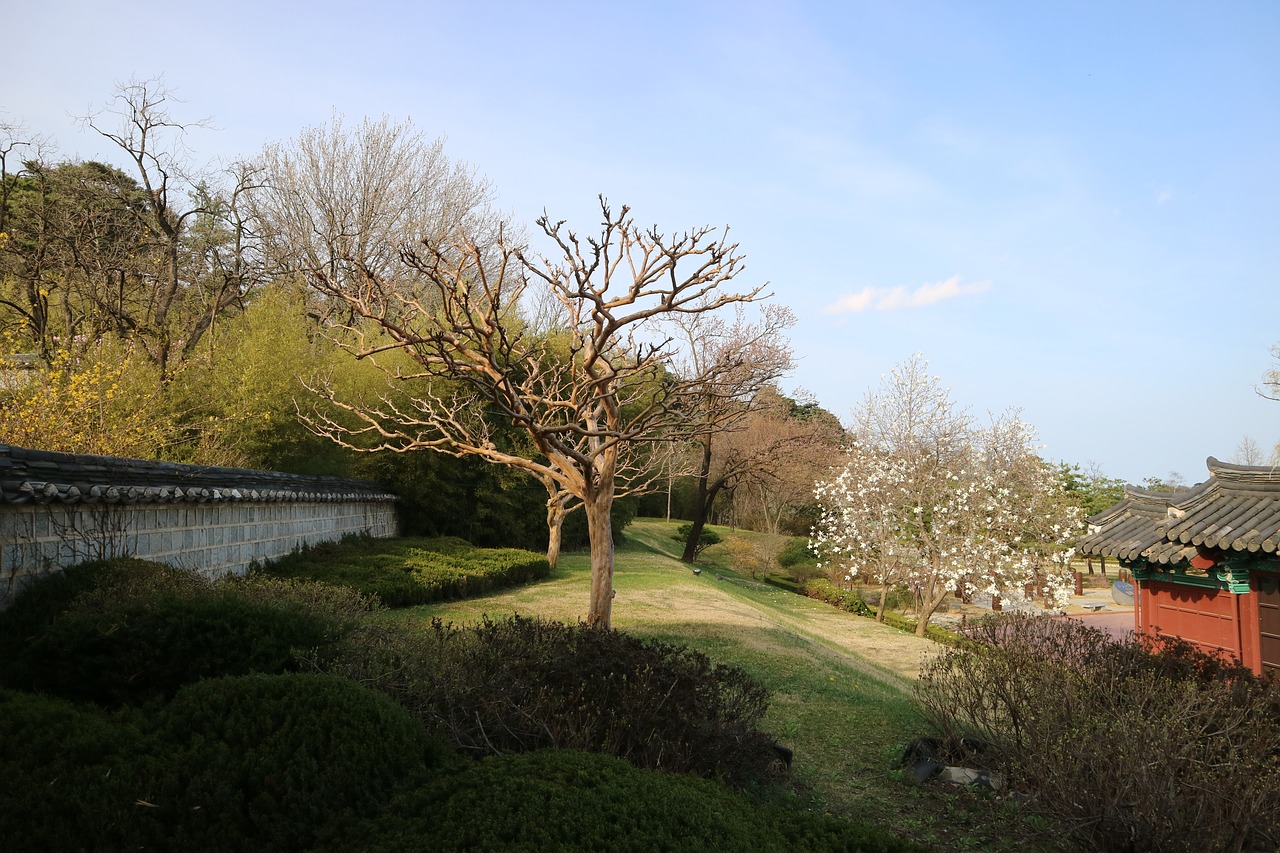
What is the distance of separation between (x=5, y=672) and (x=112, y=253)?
609 inches

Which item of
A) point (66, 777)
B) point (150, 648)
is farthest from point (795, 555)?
point (66, 777)

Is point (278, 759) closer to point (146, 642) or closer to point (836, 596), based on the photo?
point (146, 642)

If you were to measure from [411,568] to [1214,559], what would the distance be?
395 inches

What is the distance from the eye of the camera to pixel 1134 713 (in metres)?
4.79

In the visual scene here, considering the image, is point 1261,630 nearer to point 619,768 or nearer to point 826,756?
point 826,756

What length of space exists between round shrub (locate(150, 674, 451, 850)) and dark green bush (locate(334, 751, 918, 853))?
0.22m

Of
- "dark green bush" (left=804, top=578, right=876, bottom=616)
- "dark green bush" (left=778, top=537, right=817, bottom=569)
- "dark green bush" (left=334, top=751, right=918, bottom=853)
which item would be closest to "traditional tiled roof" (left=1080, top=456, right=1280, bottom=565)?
"dark green bush" (left=334, top=751, right=918, bottom=853)

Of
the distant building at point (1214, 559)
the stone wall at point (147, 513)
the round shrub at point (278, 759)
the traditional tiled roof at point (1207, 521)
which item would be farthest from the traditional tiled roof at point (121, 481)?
the traditional tiled roof at point (1207, 521)

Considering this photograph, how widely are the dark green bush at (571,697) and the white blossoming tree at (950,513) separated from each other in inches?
544

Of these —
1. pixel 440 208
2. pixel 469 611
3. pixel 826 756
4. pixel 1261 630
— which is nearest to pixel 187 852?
pixel 826 756

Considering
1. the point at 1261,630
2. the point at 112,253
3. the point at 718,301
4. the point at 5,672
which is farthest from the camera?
the point at 112,253

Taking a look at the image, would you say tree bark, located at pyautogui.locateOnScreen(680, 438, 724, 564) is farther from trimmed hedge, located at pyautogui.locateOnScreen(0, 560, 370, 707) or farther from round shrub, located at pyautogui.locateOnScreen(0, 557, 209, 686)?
trimmed hedge, located at pyautogui.locateOnScreen(0, 560, 370, 707)

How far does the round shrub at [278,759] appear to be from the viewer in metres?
3.26

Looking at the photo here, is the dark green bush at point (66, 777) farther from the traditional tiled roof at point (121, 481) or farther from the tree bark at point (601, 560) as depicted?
the tree bark at point (601, 560)
